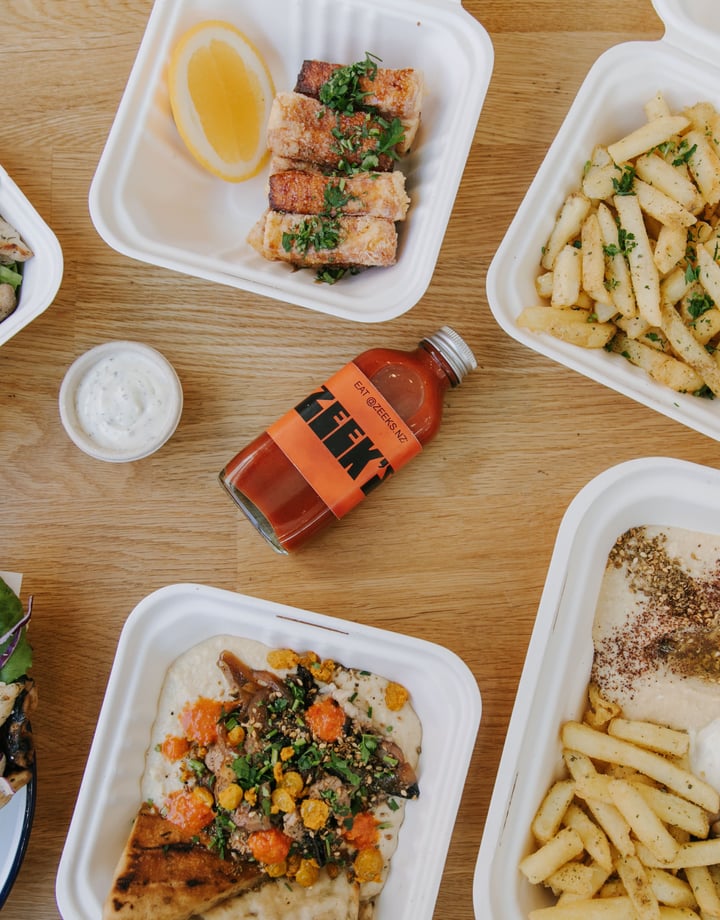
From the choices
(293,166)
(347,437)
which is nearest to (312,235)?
(293,166)

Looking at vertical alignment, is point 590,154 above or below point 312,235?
above

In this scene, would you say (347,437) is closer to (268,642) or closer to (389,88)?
(268,642)

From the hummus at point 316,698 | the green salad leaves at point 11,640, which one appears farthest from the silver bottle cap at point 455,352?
the green salad leaves at point 11,640

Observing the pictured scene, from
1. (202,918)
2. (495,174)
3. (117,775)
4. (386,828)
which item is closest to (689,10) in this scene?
(495,174)

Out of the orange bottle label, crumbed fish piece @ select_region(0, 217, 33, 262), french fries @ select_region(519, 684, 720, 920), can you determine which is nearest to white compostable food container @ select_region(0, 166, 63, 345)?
crumbed fish piece @ select_region(0, 217, 33, 262)

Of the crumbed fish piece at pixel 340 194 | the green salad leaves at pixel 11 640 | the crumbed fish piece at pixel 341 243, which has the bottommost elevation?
the green salad leaves at pixel 11 640

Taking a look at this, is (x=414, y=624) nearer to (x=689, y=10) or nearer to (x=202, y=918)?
(x=202, y=918)

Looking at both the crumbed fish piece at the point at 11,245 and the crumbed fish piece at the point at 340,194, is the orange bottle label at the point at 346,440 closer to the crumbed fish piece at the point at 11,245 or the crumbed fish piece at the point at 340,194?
the crumbed fish piece at the point at 340,194

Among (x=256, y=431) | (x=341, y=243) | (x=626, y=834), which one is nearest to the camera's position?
(x=626, y=834)
